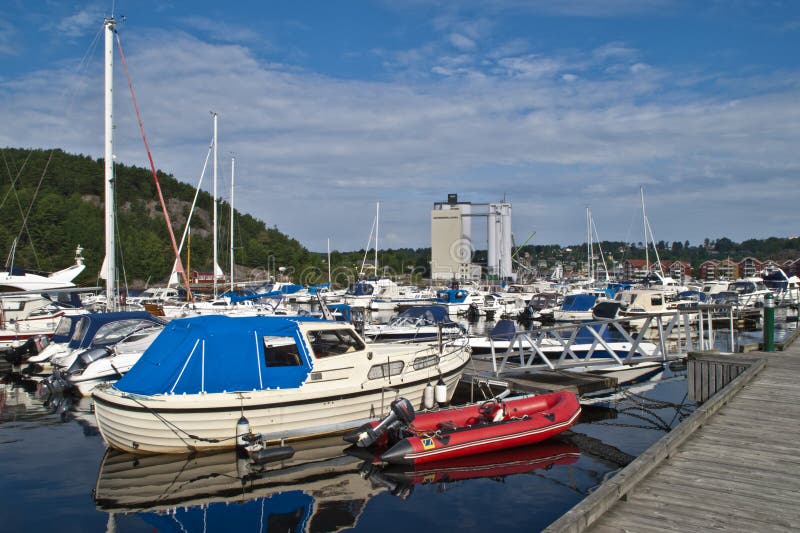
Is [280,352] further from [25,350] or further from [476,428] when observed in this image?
[25,350]

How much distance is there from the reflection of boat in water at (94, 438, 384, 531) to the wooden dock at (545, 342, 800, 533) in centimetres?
425

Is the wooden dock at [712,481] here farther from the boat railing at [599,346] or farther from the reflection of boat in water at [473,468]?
the boat railing at [599,346]

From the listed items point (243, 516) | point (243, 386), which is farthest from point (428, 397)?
point (243, 516)

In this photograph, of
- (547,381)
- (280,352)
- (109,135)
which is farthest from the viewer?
(109,135)

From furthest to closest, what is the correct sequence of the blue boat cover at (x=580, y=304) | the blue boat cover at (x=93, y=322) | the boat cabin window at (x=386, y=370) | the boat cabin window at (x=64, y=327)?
the blue boat cover at (x=580, y=304)
the boat cabin window at (x=64, y=327)
the blue boat cover at (x=93, y=322)
the boat cabin window at (x=386, y=370)

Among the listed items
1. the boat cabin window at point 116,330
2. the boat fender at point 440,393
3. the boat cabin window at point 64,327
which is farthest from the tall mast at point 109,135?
the boat fender at point 440,393

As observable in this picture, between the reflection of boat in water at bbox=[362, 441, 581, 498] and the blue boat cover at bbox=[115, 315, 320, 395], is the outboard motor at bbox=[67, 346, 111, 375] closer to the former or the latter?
the blue boat cover at bbox=[115, 315, 320, 395]

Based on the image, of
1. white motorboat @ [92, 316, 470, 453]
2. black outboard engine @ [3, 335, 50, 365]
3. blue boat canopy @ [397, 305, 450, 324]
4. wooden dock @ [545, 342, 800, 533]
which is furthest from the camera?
blue boat canopy @ [397, 305, 450, 324]

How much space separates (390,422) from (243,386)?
9.85 ft

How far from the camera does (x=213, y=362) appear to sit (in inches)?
483

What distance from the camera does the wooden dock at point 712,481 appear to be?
21.1 ft

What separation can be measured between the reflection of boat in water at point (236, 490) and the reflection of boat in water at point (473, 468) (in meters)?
0.43

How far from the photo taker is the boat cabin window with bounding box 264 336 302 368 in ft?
42.5

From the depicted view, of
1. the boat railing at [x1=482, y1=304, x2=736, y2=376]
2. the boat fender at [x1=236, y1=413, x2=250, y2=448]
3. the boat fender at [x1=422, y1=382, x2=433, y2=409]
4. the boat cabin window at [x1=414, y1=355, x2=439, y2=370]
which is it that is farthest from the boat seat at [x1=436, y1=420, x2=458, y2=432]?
the boat railing at [x1=482, y1=304, x2=736, y2=376]
